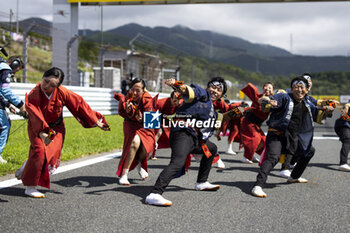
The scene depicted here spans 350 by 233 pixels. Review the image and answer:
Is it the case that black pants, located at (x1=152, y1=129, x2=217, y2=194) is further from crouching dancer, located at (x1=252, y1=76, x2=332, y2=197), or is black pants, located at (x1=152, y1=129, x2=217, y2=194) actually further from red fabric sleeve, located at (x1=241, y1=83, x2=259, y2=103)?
red fabric sleeve, located at (x1=241, y1=83, x2=259, y2=103)

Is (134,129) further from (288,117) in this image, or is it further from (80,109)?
Answer: (288,117)

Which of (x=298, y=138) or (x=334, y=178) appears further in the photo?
(x=334, y=178)

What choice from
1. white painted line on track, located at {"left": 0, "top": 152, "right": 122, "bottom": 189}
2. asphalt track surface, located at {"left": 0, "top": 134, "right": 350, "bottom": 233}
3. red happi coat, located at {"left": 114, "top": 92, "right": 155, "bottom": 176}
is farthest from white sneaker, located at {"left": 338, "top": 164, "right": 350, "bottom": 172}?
white painted line on track, located at {"left": 0, "top": 152, "right": 122, "bottom": 189}

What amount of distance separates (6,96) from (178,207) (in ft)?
10.3

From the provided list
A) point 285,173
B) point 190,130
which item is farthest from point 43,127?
point 285,173

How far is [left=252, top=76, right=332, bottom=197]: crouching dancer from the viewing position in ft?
18.2

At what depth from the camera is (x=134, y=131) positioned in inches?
227

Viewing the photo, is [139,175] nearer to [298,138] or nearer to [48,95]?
[48,95]

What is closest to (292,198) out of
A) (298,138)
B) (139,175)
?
(298,138)

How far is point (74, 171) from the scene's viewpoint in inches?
249

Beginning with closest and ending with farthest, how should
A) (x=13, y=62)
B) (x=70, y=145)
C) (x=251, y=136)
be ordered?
(x=13, y=62) → (x=251, y=136) → (x=70, y=145)

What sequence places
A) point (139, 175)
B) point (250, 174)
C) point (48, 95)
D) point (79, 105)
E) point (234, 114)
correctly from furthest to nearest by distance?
point (250, 174) → point (139, 175) → point (234, 114) → point (79, 105) → point (48, 95)

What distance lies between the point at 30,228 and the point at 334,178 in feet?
16.2

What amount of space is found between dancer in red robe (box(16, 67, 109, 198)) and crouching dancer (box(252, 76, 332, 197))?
2786mm
